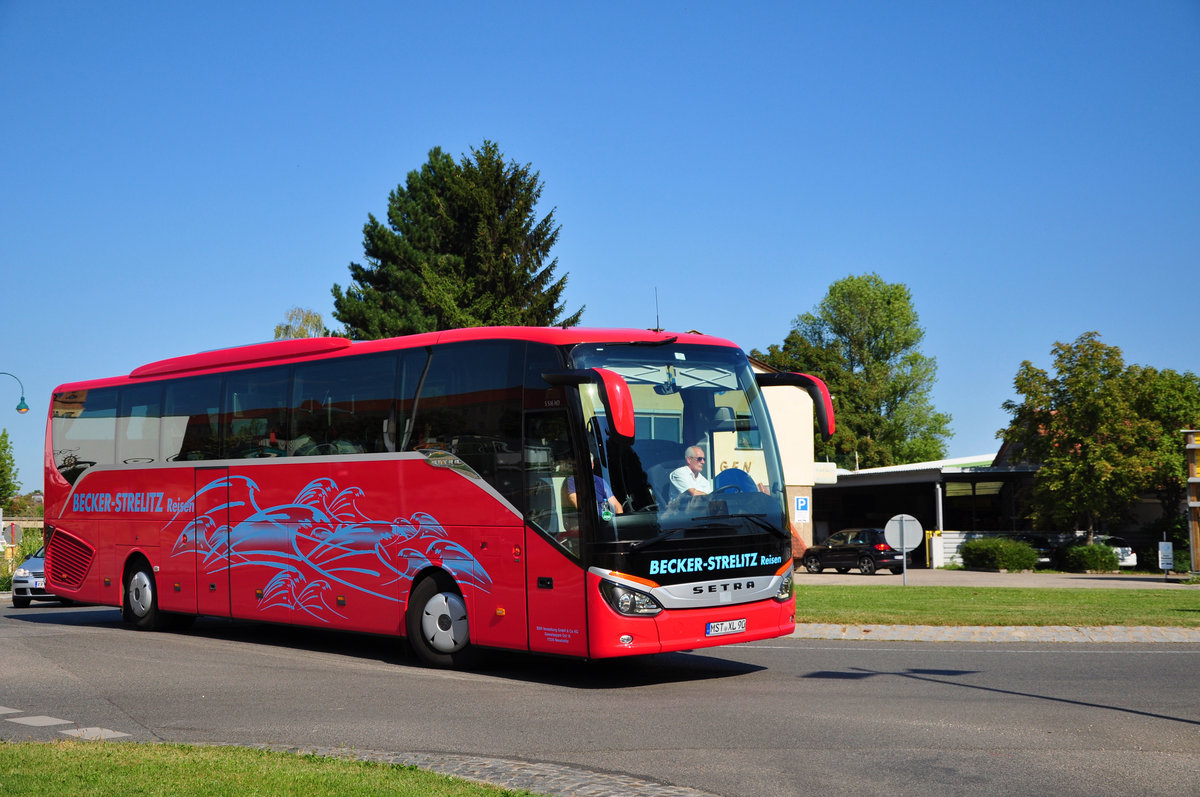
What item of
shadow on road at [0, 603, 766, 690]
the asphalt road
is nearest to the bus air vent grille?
shadow on road at [0, 603, 766, 690]

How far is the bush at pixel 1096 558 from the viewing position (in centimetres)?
4344

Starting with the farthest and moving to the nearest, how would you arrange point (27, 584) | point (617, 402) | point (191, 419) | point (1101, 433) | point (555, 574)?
point (1101, 433) → point (27, 584) → point (191, 419) → point (555, 574) → point (617, 402)

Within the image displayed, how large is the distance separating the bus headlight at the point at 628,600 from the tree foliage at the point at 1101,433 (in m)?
38.6

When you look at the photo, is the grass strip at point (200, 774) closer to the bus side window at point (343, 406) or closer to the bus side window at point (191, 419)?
the bus side window at point (343, 406)

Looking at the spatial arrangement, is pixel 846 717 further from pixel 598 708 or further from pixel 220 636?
pixel 220 636

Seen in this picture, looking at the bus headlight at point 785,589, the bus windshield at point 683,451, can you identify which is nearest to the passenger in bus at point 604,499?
the bus windshield at point 683,451

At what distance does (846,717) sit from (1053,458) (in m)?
41.5

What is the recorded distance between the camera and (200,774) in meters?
6.98

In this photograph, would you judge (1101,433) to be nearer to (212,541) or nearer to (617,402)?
(212,541)

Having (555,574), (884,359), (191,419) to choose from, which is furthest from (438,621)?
(884,359)

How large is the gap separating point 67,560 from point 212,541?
456 centimetres

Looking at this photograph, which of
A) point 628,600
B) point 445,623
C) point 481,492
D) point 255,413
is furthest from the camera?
point 255,413

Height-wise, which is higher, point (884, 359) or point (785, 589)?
point (884, 359)

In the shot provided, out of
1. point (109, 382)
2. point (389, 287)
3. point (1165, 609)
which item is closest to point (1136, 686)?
point (1165, 609)
